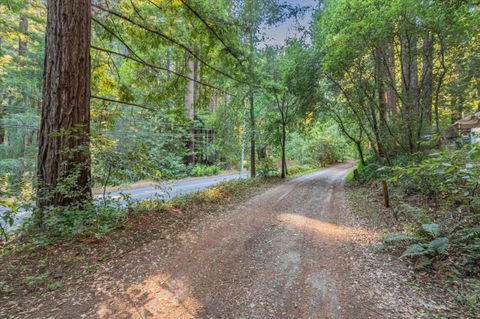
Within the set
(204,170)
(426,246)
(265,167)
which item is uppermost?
(265,167)

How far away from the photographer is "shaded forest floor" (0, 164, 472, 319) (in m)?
2.33

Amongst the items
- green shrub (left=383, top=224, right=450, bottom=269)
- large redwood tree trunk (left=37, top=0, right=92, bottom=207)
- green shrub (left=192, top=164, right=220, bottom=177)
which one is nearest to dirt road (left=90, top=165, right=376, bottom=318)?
green shrub (left=383, top=224, right=450, bottom=269)

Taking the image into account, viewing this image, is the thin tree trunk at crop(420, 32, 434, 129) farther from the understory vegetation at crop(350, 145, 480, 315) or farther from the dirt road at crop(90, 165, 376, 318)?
the dirt road at crop(90, 165, 376, 318)

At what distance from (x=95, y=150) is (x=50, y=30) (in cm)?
223

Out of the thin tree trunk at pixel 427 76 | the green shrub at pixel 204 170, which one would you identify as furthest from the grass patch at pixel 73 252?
the green shrub at pixel 204 170

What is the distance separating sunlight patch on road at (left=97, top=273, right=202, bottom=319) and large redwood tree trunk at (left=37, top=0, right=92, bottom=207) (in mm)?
2239

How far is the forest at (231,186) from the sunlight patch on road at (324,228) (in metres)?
0.06

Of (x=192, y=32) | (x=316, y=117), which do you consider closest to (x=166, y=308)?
(x=192, y=32)

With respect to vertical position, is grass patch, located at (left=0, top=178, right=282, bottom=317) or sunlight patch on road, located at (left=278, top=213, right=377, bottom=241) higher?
grass patch, located at (left=0, top=178, right=282, bottom=317)

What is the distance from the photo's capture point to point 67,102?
405 centimetres

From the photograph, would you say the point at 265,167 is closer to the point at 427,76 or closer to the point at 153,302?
the point at 427,76

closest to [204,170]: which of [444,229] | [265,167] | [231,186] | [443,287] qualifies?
[265,167]

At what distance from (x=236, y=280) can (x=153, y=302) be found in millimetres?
982

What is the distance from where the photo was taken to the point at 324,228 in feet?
16.2
